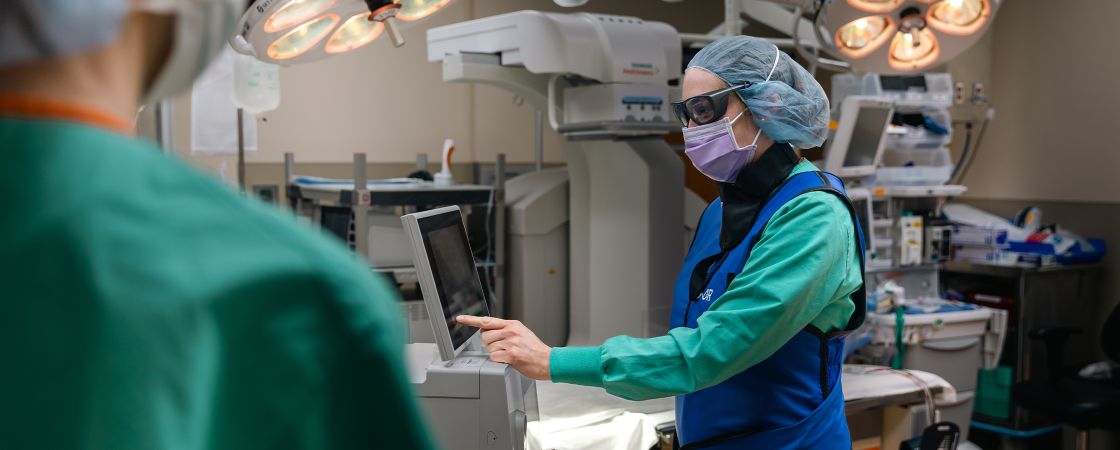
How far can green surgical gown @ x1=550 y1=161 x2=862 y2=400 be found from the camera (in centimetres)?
146

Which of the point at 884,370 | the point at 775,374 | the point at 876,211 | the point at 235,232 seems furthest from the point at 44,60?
the point at 876,211

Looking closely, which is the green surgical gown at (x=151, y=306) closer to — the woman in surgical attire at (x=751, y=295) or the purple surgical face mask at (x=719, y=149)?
the woman in surgical attire at (x=751, y=295)

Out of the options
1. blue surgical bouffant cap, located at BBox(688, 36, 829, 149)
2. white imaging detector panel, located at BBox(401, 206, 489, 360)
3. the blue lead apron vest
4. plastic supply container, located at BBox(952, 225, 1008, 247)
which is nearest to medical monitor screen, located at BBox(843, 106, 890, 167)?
plastic supply container, located at BBox(952, 225, 1008, 247)

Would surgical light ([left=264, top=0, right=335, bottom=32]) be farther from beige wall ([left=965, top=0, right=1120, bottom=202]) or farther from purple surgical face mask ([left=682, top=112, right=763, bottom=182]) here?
beige wall ([left=965, top=0, right=1120, bottom=202])

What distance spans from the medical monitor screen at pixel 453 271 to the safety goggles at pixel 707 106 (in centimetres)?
54

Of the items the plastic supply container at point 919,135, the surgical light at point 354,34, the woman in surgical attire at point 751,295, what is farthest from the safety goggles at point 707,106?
the plastic supply container at point 919,135

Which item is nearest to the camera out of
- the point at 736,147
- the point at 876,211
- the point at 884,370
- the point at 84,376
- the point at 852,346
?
the point at 84,376

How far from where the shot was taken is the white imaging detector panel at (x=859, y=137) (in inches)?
145

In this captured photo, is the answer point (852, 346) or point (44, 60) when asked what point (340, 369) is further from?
point (852, 346)

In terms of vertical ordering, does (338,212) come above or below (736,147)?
below

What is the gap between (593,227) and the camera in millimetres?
3799

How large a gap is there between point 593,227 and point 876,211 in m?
1.29

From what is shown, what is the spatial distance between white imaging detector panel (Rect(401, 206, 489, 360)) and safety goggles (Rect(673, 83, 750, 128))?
0.54 metres

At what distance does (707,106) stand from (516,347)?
61 cm
